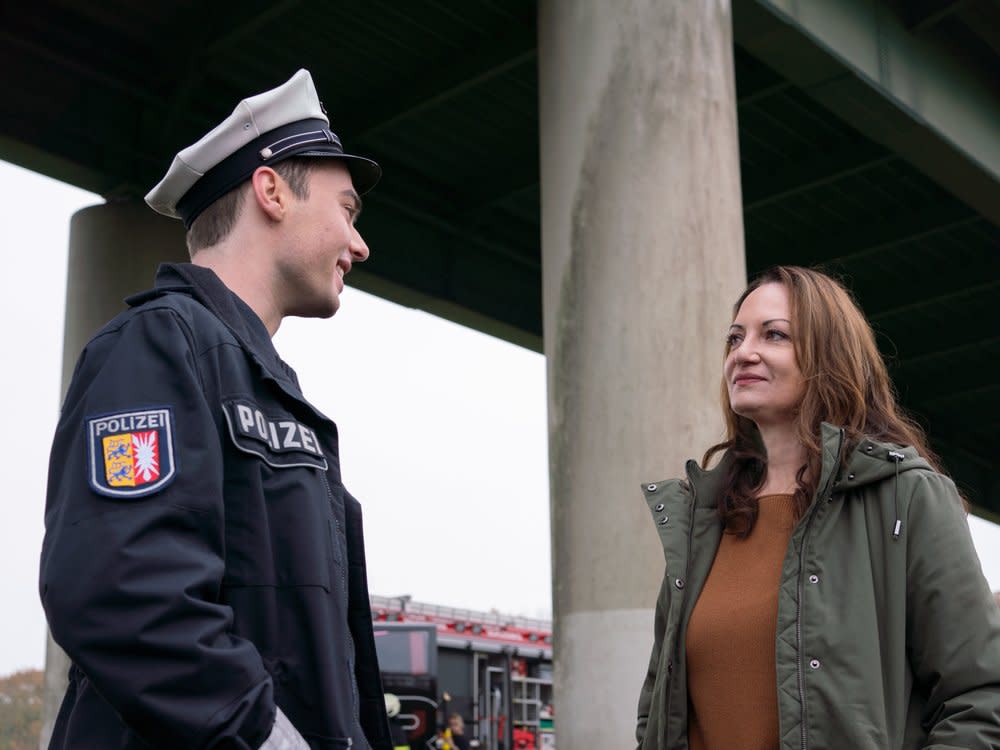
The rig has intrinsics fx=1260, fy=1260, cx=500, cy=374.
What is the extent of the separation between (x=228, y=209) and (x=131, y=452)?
802 mm

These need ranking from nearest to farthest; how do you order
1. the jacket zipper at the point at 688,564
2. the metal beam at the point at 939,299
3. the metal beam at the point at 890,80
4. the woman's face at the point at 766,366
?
the jacket zipper at the point at 688,564
the woman's face at the point at 766,366
the metal beam at the point at 890,80
the metal beam at the point at 939,299

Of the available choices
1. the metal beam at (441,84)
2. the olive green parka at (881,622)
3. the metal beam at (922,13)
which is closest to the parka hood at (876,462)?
the olive green parka at (881,622)

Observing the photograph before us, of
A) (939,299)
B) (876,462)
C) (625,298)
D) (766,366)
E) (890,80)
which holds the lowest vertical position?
(876,462)

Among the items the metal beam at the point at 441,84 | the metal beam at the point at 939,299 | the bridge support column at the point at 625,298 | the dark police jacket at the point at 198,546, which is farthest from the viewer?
the metal beam at the point at 939,299

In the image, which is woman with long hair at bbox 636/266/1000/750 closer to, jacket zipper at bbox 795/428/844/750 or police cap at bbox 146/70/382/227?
jacket zipper at bbox 795/428/844/750

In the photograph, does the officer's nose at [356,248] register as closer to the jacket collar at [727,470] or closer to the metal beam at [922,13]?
the jacket collar at [727,470]

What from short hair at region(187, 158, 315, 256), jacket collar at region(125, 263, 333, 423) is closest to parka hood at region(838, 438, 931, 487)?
jacket collar at region(125, 263, 333, 423)

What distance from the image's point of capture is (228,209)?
289 cm

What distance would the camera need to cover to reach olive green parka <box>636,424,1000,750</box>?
313cm

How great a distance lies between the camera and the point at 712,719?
135 inches

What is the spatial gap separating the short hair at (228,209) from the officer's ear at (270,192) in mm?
19

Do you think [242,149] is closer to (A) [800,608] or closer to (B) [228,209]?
(B) [228,209]

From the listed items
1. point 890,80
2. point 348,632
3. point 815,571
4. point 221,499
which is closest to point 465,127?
point 890,80

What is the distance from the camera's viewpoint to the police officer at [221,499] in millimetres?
2156
